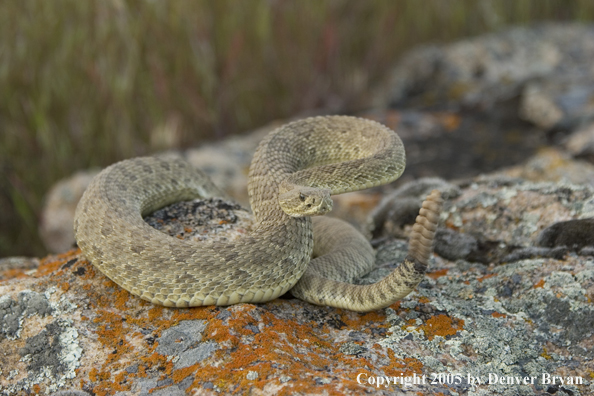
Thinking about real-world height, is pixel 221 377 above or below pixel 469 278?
below

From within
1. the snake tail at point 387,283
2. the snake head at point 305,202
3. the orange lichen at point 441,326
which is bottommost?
the orange lichen at point 441,326

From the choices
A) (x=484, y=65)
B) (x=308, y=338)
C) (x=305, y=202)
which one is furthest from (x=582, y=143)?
(x=308, y=338)

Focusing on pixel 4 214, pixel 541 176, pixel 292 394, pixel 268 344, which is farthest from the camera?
pixel 4 214

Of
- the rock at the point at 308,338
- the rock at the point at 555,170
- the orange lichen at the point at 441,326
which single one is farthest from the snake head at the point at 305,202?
the rock at the point at 555,170

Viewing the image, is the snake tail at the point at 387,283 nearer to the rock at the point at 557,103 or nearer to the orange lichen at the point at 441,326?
the orange lichen at the point at 441,326

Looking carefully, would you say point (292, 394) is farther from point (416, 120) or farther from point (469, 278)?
point (416, 120)

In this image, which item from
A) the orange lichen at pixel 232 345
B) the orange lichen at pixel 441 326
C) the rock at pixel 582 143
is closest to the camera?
the orange lichen at pixel 232 345

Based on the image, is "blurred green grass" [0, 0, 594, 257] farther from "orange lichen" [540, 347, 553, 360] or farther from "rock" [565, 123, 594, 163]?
"orange lichen" [540, 347, 553, 360]

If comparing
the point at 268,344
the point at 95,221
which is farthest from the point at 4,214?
the point at 268,344
